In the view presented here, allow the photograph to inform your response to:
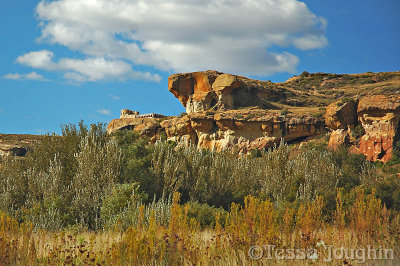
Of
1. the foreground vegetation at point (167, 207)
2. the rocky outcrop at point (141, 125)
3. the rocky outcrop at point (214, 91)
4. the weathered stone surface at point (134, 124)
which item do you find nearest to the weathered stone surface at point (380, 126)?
the foreground vegetation at point (167, 207)

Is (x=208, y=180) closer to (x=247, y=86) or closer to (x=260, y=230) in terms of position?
(x=260, y=230)

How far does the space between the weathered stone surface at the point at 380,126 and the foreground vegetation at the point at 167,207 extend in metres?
15.2

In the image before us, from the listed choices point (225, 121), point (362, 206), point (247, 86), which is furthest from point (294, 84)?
point (362, 206)

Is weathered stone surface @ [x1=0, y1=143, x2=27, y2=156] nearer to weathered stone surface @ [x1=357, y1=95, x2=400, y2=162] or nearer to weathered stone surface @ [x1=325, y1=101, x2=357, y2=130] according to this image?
weathered stone surface @ [x1=325, y1=101, x2=357, y2=130]

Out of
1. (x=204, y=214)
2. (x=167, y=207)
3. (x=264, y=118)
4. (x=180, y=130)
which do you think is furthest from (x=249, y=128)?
(x=167, y=207)

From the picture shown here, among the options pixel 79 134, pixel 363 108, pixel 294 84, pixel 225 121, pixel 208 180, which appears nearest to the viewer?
pixel 208 180

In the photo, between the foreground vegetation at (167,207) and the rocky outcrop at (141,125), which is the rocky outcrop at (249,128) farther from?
the foreground vegetation at (167,207)

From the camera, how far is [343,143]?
140 feet

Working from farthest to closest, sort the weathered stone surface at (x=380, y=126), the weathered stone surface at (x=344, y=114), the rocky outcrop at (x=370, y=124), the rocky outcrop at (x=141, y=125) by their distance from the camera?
the rocky outcrop at (x=141, y=125) → the weathered stone surface at (x=344, y=114) → the rocky outcrop at (x=370, y=124) → the weathered stone surface at (x=380, y=126)

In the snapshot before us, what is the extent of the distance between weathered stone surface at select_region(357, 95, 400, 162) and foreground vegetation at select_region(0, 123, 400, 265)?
597 inches

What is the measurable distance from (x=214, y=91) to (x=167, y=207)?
46.9 metres

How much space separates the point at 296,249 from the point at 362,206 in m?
2.48

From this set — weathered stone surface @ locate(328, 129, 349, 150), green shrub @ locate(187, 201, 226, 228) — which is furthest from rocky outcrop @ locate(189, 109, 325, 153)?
green shrub @ locate(187, 201, 226, 228)

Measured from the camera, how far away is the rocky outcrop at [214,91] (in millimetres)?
56562
